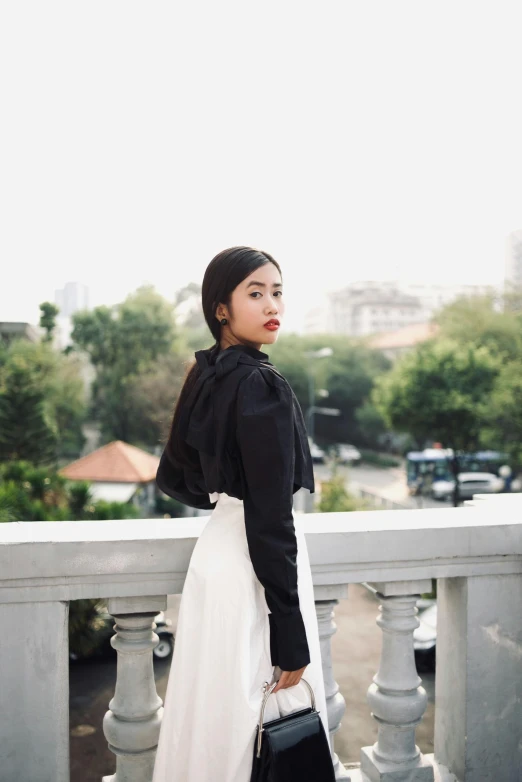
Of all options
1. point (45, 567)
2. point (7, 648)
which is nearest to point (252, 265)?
point (45, 567)

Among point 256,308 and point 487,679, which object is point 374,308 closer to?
point 487,679

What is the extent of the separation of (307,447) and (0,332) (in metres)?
39.5

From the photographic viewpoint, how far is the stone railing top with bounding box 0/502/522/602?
1737 millimetres

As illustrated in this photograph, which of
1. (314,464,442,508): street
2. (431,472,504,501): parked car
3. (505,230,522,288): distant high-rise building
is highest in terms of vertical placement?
(505,230,522,288): distant high-rise building

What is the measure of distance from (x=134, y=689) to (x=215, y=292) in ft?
3.41

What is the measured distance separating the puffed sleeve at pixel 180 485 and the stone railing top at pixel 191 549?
66 mm

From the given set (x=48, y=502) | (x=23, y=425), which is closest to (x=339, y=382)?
(x=23, y=425)

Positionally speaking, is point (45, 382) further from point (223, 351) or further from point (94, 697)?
point (223, 351)

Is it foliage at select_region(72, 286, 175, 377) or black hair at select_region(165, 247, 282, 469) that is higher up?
black hair at select_region(165, 247, 282, 469)

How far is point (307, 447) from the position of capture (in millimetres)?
1650

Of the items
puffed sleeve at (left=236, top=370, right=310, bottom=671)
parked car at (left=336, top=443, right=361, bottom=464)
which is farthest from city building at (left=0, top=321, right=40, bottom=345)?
puffed sleeve at (left=236, top=370, right=310, bottom=671)

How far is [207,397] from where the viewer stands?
1.66m

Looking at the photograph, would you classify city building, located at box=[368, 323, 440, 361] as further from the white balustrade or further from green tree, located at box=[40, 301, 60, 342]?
the white balustrade

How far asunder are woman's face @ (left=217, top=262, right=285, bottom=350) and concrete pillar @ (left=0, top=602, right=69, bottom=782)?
0.82m
